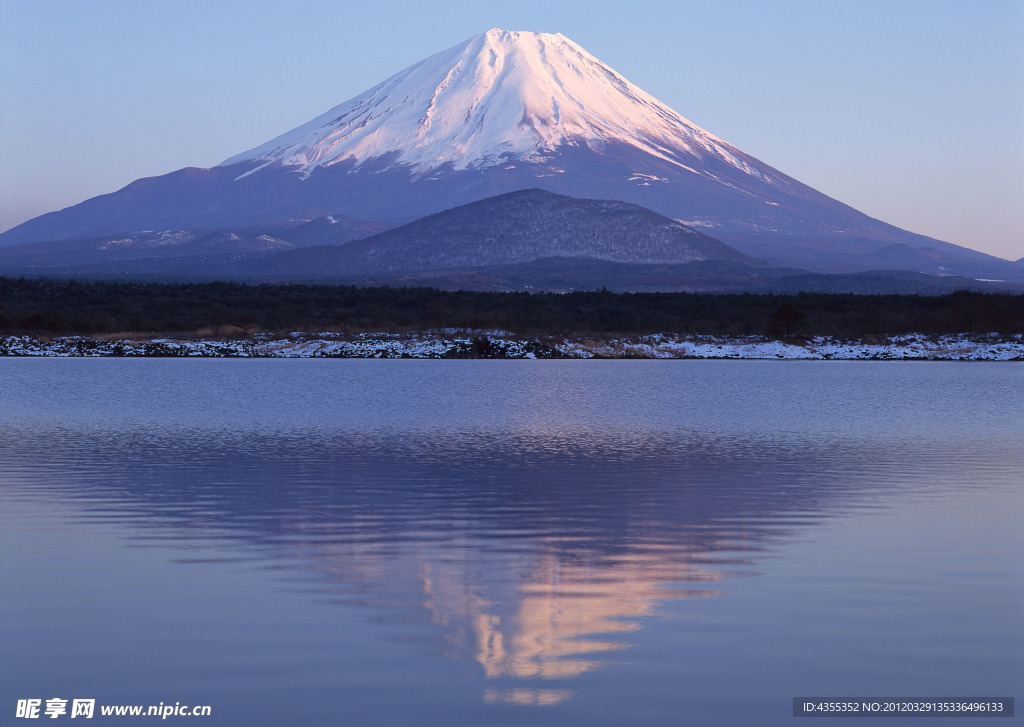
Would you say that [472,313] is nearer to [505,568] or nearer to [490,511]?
[490,511]

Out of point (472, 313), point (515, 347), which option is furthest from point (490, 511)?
point (472, 313)

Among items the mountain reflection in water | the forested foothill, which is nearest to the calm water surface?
the mountain reflection in water

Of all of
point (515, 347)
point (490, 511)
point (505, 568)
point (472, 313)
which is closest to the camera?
point (505, 568)

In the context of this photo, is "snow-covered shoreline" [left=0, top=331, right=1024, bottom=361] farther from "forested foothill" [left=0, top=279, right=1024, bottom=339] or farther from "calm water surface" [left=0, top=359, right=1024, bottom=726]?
"calm water surface" [left=0, top=359, right=1024, bottom=726]

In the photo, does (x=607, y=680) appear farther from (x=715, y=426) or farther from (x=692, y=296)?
(x=692, y=296)

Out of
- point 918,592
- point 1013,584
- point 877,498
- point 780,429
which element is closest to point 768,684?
point 918,592
